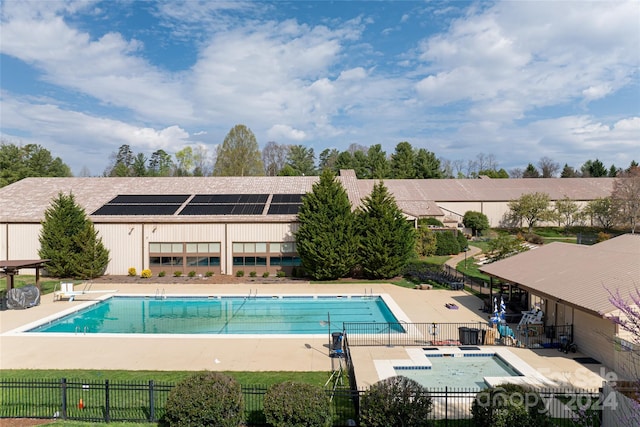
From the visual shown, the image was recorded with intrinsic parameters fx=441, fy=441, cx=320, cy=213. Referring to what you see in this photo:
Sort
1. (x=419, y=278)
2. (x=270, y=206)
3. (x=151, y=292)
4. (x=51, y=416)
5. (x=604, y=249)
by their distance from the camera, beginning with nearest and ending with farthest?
1. (x=51, y=416)
2. (x=604, y=249)
3. (x=151, y=292)
4. (x=419, y=278)
5. (x=270, y=206)

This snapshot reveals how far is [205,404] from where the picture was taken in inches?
392

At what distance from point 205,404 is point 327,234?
22.9 metres

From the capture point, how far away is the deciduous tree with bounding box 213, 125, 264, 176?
2928 inches

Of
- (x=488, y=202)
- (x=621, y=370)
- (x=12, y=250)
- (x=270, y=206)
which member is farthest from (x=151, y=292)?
(x=488, y=202)

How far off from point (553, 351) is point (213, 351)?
517 inches

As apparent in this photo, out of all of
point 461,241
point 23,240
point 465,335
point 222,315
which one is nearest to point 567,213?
point 461,241

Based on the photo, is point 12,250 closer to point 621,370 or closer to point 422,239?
point 422,239

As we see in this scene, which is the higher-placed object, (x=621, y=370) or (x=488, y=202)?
(x=488, y=202)

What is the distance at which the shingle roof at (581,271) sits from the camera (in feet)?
51.3

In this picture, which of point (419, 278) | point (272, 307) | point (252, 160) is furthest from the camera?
point (252, 160)

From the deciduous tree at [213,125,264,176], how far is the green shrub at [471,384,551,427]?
219 feet

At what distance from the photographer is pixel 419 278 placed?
109 feet

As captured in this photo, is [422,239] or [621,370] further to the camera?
[422,239]

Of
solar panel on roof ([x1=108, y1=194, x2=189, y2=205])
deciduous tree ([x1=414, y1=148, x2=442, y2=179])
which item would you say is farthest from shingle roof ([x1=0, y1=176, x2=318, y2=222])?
deciduous tree ([x1=414, y1=148, x2=442, y2=179])
